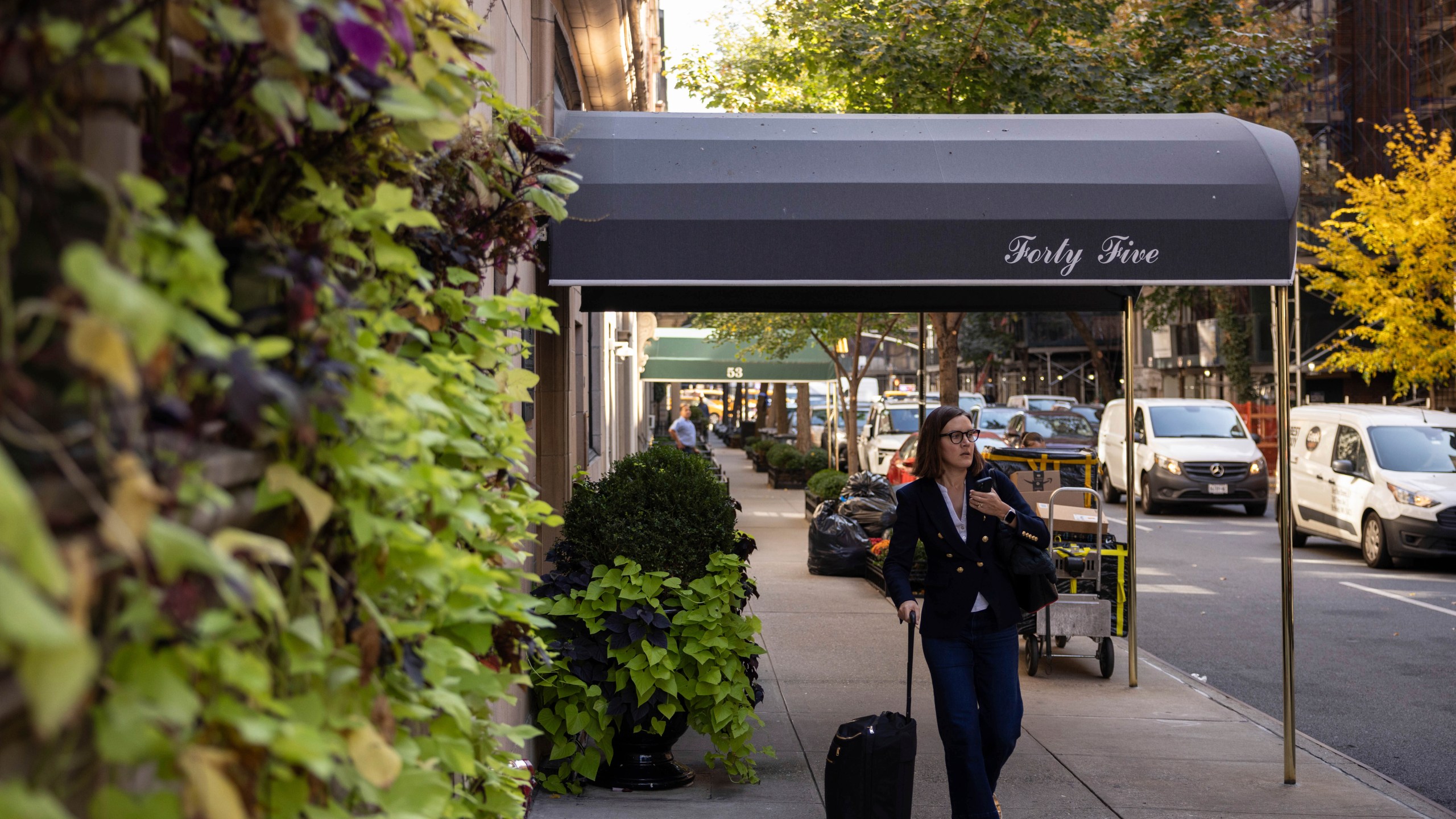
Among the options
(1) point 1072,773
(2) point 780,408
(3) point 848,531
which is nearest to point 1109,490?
(3) point 848,531

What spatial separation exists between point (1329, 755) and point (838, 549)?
24.6 ft

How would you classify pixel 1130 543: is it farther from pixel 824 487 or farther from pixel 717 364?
pixel 717 364

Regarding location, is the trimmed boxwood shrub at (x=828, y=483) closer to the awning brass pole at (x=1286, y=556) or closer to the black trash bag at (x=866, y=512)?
the black trash bag at (x=866, y=512)

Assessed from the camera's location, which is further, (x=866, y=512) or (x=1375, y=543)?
(x=1375, y=543)


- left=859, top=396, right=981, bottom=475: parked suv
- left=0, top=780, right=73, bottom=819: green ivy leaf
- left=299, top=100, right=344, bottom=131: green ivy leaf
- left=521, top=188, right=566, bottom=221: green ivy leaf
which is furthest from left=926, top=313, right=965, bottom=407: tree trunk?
left=0, top=780, right=73, bottom=819: green ivy leaf

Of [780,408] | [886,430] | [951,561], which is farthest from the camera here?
[780,408]

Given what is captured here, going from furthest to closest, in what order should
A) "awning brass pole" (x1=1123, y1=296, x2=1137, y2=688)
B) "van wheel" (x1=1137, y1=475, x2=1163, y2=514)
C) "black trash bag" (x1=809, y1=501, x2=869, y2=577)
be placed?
"van wheel" (x1=1137, y1=475, x2=1163, y2=514), "black trash bag" (x1=809, y1=501, x2=869, y2=577), "awning brass pole" (x1=1123, y1=296, x2=1137, y2=688)

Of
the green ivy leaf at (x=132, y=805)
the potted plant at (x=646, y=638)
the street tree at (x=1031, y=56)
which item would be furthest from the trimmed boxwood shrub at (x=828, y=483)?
the green ivy leaf at (x=132, y=805)

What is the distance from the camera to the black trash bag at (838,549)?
14281 millimetres

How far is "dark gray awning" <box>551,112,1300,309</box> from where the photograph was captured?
6.12 m

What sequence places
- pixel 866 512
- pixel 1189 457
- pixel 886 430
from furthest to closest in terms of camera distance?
pixel 886 430, pixel 1189 457, pixel 866 512

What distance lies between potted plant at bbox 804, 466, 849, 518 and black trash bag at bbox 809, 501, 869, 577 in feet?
11.3

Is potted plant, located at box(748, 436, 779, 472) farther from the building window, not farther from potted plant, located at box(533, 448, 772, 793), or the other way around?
potted plant, located at box(533, 448, 772, 793)

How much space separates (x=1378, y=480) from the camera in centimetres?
1540
